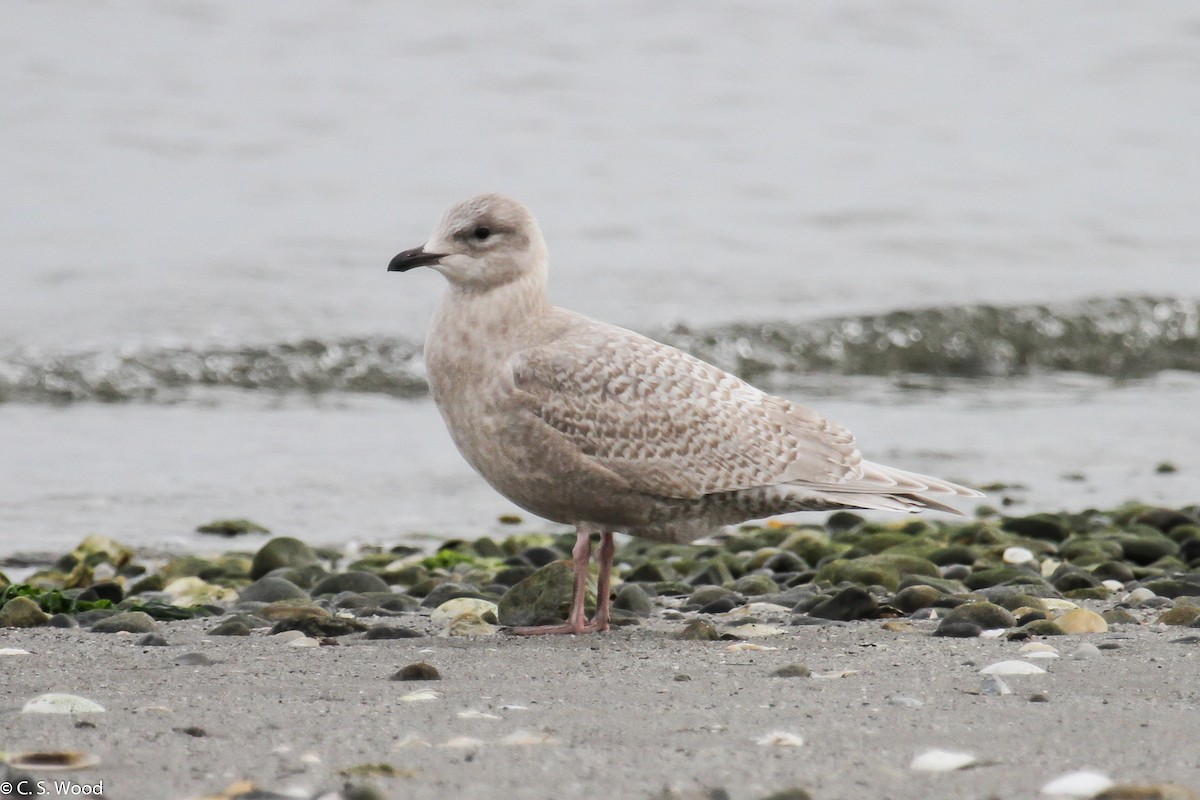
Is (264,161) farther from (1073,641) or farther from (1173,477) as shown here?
(1073,641)

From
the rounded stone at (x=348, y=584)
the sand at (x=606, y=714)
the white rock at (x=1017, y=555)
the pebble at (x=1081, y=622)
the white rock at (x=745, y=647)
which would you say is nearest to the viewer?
the sand at (x=606, y=714)

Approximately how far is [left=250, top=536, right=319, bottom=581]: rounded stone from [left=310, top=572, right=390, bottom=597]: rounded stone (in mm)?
565

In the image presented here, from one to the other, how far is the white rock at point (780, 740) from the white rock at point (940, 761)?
27 centimetres

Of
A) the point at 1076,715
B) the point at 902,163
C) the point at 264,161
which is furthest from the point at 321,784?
the point at 902,163

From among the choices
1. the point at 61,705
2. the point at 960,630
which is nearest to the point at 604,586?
the point at 960,630

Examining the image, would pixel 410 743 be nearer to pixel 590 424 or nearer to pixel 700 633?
pixel 700 633

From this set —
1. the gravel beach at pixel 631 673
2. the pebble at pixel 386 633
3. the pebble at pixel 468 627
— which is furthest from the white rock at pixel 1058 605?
the pebble at pixel 386 633

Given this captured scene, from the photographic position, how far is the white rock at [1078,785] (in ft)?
9.93

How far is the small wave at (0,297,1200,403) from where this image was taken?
10.8m

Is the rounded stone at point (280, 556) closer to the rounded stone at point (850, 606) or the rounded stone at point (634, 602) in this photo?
the rounded stone at point (634, 602)

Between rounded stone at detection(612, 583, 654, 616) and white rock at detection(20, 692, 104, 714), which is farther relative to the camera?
rounded stone at detection(612, 583, 654, 616)

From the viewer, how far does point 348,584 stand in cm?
575

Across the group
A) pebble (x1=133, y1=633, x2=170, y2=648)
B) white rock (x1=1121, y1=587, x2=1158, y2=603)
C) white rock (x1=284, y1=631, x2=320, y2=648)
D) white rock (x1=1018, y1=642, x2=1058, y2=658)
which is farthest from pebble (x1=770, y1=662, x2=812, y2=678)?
pebble (x1=133, y1=633, x2=170, y2=648)

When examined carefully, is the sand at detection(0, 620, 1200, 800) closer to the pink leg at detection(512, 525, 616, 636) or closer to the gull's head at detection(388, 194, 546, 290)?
the pink leg at detection(512, 525, 616, 636)
